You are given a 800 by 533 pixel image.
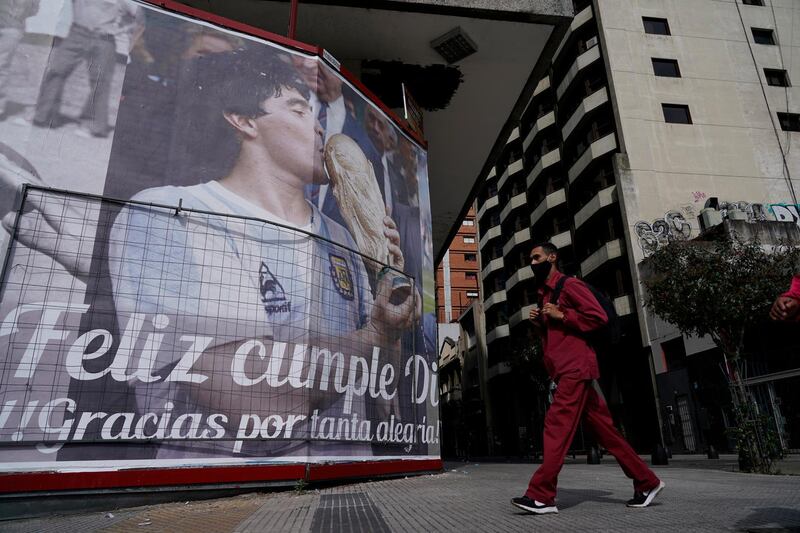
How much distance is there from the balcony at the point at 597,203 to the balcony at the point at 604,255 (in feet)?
7.76

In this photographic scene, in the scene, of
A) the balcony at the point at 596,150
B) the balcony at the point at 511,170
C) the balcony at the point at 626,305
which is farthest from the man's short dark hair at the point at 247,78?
the balcony at the point at 511,170

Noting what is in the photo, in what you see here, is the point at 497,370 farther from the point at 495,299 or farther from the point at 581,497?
the point at 581,497

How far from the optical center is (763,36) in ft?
108

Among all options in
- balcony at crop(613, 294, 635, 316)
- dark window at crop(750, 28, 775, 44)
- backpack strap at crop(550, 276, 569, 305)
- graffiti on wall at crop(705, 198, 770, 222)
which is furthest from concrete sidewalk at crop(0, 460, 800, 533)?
dark window at crop(750, 28, 775, 44)

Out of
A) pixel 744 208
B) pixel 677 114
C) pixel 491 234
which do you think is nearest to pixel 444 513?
pixel 744 208

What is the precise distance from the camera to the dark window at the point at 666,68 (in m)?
31.3

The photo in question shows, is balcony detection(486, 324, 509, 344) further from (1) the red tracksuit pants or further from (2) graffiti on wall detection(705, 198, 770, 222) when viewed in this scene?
(1) the red tracksuit pants

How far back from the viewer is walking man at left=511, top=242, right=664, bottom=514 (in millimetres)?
3270

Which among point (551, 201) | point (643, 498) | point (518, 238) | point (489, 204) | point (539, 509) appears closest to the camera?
point (539, 509)

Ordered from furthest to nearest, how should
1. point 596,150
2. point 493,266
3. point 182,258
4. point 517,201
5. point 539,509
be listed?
point 493,266 < point 517,201 < point 596,150 < point 182,258 < point 539,509

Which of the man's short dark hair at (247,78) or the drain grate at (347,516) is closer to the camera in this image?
the drain grate at (347,516)

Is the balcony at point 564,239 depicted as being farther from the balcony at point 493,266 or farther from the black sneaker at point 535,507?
the black sneaker at point 535,507

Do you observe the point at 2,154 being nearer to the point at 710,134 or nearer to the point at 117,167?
the point at 117,167

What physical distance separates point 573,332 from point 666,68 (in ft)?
112
